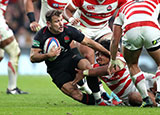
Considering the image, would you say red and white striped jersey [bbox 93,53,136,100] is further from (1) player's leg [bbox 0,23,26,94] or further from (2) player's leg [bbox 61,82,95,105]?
(1) player's leg [bbox 0,23,26,94]

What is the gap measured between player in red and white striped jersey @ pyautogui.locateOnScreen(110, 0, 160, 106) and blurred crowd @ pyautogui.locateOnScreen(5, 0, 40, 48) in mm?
15084

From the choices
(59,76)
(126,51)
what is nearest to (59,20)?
(59,76)

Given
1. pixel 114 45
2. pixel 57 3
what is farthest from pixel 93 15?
pixel 114 45

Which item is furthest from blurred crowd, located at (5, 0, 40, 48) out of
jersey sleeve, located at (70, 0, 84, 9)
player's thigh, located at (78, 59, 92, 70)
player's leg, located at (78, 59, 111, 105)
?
player's leg, located at (78, 59, 111, 105)

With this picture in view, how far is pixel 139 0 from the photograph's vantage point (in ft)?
22.5

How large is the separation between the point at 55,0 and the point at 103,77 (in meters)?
3.05

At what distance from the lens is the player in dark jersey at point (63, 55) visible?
768 centimetres

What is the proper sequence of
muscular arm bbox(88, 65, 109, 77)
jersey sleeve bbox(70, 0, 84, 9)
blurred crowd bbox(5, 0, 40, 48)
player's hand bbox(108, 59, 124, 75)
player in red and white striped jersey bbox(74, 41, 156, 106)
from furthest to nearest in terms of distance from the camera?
blurred crowd bbox(5, 0, 40, 48) < jersey sleeve bbox(70, 0, 84, 9) < player in red and white striped jersey bbox(74, 41, 156, 106) < muscular arm bbox(88, 65, 109, 77) < player's hand bbox(108, 59, 124, 75)

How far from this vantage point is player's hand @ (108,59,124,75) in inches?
287

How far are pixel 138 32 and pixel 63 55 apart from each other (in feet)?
5.95

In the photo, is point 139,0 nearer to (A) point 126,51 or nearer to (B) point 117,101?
(A) point 126,51

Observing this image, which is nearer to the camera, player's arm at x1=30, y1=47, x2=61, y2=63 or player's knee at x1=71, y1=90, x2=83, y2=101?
player's arm at x1=30, y1=47, x2=61, y2=63

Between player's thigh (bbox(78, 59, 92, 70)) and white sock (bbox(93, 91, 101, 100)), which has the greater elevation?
player's thigh (bbox(78, 59, 92, 70))

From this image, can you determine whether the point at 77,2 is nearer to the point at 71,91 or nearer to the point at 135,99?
the point at 71,91
